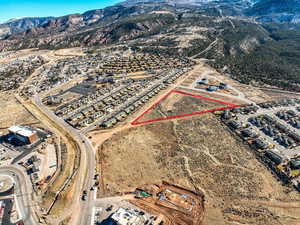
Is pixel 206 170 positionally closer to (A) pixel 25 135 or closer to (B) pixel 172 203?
(B) pixel 172 203

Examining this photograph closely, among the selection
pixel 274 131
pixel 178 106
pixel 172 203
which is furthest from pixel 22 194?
pixel 274 131

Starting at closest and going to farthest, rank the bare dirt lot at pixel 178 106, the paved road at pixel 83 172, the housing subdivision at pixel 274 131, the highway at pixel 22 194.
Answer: the highway at pixel 22 194, the paved road at pixel 83 172, the housing subdivision at pixel 274 131, the bare dirt lot at pixel 178 106

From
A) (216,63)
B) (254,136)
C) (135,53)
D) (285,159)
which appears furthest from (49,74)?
(285,159)

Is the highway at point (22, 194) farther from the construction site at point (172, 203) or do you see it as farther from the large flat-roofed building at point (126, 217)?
the construction site at point (172, 203)

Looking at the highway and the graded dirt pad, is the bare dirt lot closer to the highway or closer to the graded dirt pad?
the graded dirt pad

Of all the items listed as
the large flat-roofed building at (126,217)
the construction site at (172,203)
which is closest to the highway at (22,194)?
the large flat-roofed building at (126,217)

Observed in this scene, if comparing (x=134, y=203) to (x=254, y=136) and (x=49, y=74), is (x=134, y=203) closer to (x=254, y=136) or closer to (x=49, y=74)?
(x=254, y=136)
